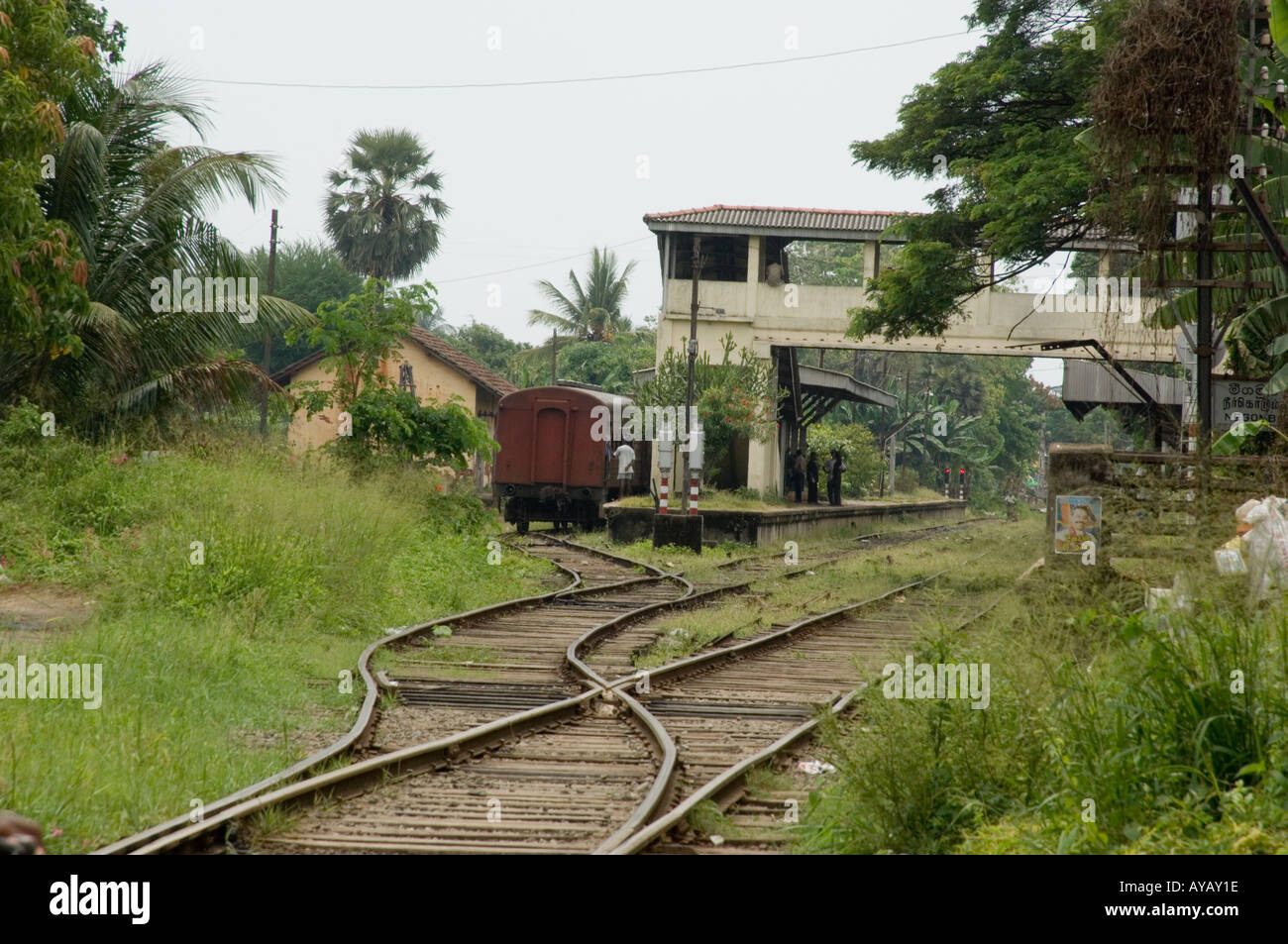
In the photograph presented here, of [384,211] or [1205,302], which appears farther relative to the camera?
[384,211]

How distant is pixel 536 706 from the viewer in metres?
9.15

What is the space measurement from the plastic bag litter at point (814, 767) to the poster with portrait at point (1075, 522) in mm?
5691

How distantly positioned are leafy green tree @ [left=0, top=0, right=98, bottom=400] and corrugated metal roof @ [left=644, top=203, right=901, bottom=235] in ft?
60.8

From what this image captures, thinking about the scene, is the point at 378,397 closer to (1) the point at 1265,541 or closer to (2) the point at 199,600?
(2) the point at 199,600

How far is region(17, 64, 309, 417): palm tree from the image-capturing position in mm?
17787

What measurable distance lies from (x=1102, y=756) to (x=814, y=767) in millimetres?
2412

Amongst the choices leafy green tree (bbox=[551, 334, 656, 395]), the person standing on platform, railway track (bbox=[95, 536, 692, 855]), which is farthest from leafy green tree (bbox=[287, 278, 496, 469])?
leafy green tree (bbox=[551, 334, 656, 395])

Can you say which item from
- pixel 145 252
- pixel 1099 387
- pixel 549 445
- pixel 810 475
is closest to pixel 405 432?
pixel 145 252

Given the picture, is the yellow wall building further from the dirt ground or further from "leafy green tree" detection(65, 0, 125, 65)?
the dirt ground

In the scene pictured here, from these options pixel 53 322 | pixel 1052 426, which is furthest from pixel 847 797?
pixel 1052 426

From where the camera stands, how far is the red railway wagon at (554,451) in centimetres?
2859

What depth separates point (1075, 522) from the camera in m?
12.4

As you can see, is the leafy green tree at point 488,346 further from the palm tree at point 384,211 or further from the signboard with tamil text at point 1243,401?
the signboard with tamil text at point 1243,401

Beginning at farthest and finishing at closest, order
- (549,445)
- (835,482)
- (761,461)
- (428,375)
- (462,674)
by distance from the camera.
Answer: (428,375) → (835,482) → (761,461) → (549,445) → (462,674)
